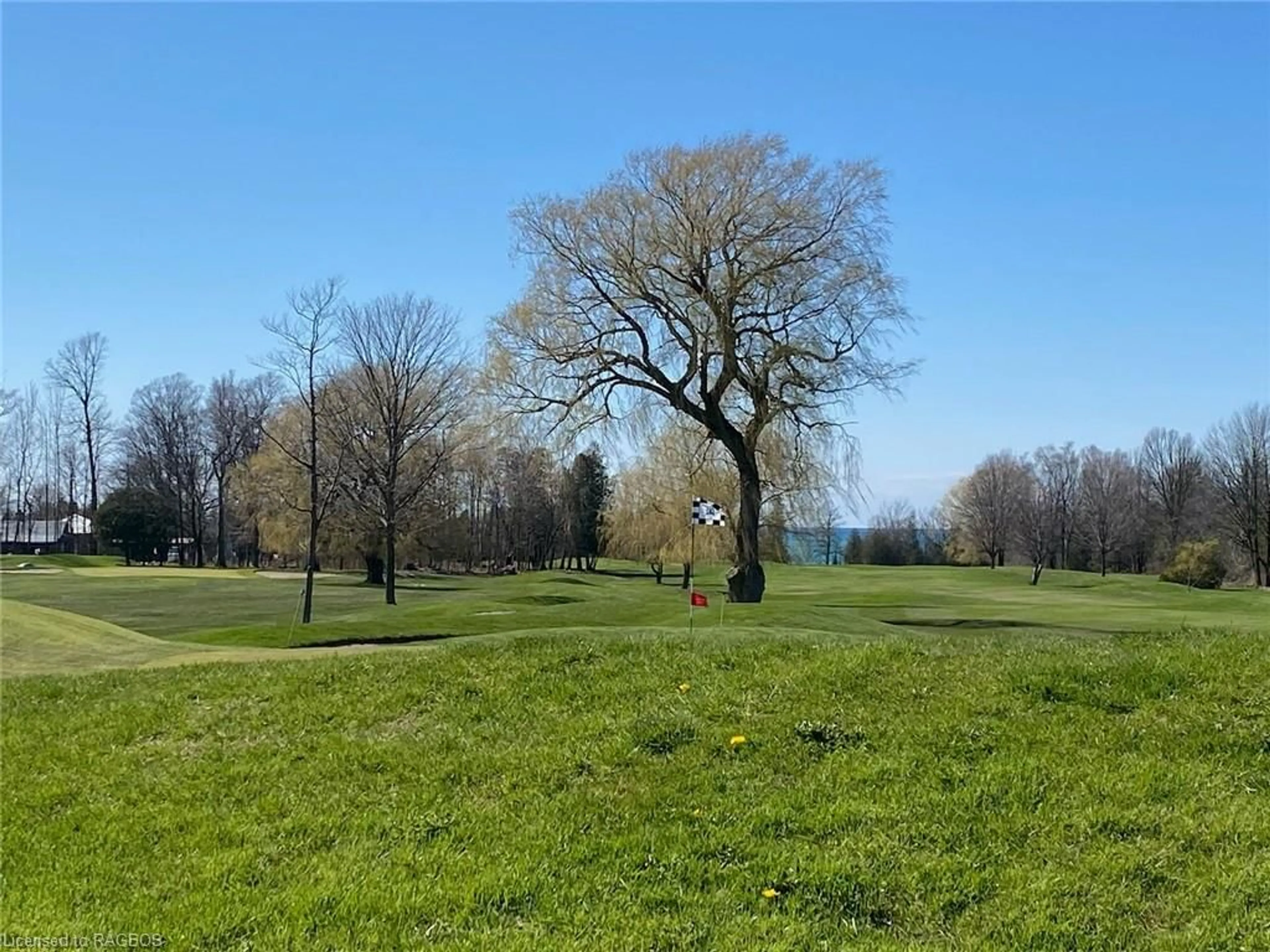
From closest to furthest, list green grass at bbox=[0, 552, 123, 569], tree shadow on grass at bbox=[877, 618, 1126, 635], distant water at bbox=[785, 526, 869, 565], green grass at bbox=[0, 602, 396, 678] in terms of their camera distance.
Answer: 1. green grass at bbox=[0, 602, 396, 678]
2. tree shadow on grass at bbox=[877, 618, 1126, 635]
3. distant water at bbox=[785, 526, 869, 565]
4. green grass at bbox=[0, 552, 123, 569]

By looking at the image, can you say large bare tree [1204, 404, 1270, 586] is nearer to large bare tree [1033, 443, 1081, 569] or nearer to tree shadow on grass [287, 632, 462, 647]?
large bare tree [1033, 443, 1081, 569]

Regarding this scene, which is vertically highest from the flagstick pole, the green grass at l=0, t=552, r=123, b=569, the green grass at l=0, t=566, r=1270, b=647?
the flagstick pole

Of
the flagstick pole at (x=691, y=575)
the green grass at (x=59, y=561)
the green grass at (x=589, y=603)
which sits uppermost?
the flagstick pole at (x=691, y=575)

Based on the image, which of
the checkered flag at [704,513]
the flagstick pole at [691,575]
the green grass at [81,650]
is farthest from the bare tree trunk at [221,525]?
the checkered flag at [704,513]

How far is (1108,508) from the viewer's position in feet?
230

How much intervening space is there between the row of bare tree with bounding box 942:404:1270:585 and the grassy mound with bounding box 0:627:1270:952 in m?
56.0

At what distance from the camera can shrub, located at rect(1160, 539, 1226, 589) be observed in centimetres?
5031

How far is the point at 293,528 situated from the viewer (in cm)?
4825

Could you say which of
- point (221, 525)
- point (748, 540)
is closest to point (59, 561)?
point (221, 525)

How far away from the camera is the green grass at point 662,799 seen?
Result: 14.6 ft

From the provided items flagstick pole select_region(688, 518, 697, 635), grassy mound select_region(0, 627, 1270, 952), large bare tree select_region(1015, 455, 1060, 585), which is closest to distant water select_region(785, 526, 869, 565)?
flagstick pole select_region(688, 518, 697, 635)

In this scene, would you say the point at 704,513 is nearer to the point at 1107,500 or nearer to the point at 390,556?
the point at 390,556

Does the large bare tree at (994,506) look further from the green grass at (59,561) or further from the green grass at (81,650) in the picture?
the green grass at (81,650)

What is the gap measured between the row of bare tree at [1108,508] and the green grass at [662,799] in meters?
55.8
